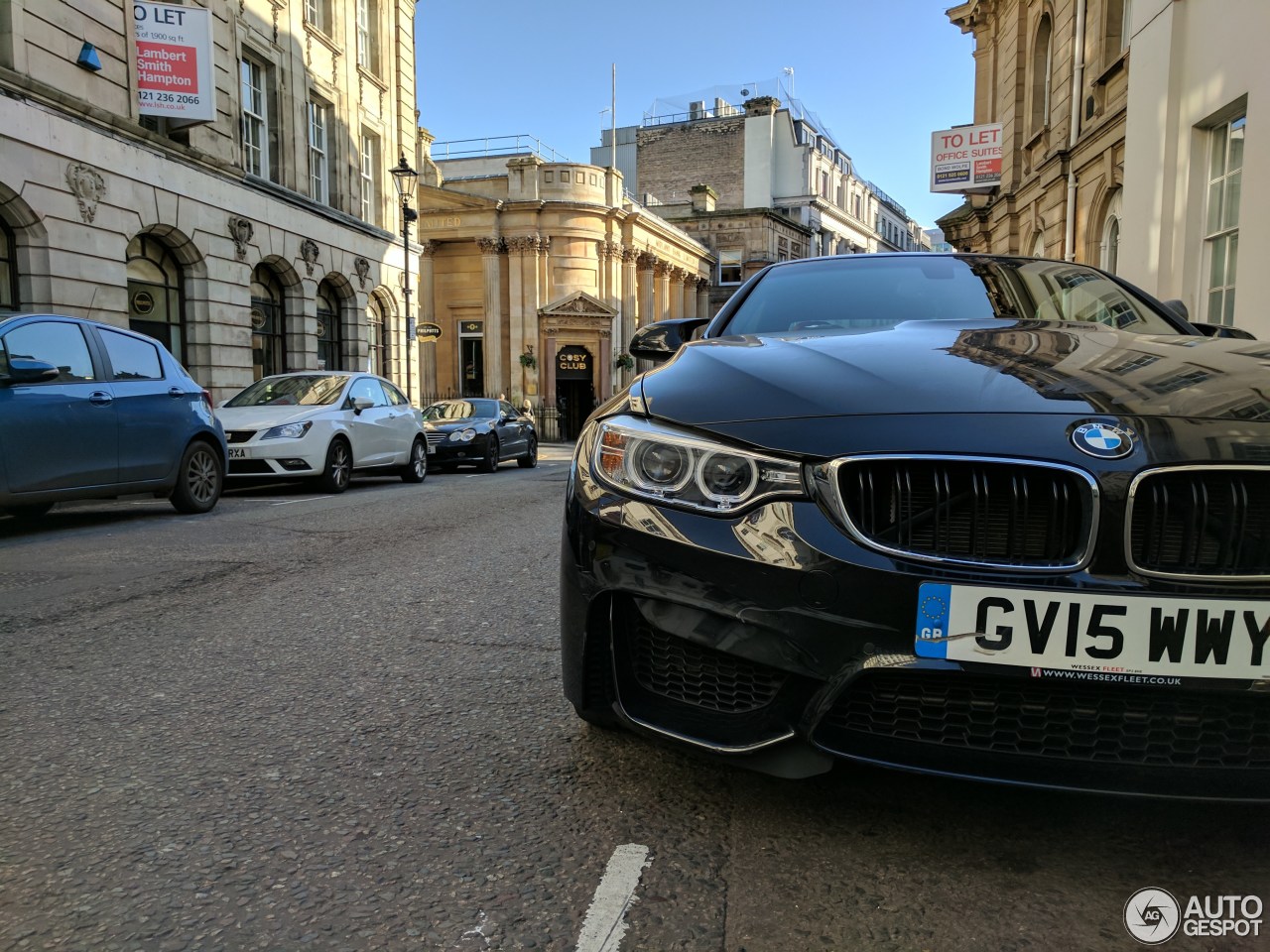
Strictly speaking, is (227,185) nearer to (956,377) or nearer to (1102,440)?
(956,377)

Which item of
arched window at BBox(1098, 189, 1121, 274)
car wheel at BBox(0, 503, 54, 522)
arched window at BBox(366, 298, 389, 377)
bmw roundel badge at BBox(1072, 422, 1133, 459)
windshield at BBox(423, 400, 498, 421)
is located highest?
arched window at BBox(1098, 189, 1121, 274)

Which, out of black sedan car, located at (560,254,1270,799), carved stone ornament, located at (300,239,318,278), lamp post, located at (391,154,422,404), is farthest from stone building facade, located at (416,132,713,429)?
black sedan car, located at (560,254,1270,799)

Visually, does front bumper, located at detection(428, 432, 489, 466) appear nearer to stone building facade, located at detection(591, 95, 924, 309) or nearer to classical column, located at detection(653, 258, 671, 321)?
classical column, located at detection(653, 258, 671, 321)

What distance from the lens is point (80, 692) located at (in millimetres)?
2916

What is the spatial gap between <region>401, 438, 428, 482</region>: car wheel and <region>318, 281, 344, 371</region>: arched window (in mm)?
10391

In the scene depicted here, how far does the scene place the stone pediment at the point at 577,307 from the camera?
138 feet

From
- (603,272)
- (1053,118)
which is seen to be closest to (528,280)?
(603,272)

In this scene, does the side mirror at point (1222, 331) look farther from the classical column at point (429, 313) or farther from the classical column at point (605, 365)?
the classical column at point (429, 313)

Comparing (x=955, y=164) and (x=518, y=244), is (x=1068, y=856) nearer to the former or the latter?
(x=955, y=164)

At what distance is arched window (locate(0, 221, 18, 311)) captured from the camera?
13539 mm

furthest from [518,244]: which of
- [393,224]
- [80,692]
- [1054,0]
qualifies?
[80,692]

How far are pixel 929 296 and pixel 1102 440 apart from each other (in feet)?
5.78

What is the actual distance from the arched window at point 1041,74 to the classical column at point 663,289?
2907 centimetres

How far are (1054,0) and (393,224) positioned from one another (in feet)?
57.9
